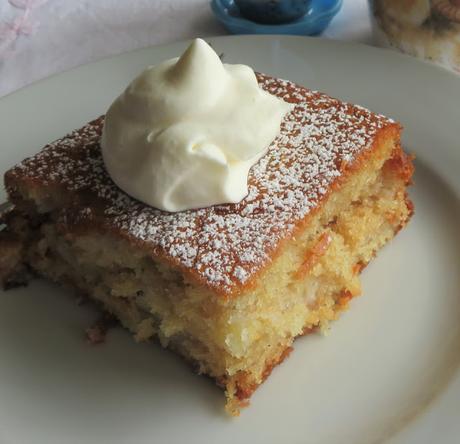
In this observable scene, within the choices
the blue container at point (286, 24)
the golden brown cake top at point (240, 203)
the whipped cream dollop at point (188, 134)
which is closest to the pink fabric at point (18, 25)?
the blue container at point (286, 24)

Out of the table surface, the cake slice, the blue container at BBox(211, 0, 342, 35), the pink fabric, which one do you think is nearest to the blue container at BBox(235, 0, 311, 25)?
the blue container at BBox(211, 0, 342, 35)

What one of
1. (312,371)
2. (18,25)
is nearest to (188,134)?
(312,371)

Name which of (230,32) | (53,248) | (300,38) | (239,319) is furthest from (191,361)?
(230,32)

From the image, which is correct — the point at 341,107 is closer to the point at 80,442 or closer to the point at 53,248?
the point at 53,248

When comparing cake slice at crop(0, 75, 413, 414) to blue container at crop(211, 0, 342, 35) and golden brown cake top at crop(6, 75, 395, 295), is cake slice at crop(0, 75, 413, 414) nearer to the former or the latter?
golden brown cake top at crop(6, 75, 395, 295)

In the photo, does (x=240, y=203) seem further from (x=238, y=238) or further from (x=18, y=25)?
(x=18, y=25)

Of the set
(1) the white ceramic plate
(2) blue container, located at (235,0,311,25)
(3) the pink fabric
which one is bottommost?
(3) the pink fabric
